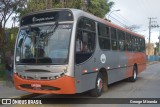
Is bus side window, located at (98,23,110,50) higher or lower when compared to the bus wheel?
higher

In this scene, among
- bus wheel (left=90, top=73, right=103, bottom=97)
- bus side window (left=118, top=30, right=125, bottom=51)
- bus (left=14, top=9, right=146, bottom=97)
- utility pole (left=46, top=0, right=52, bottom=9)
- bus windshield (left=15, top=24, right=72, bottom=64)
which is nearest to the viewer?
bus (left=14, top=9, right=146, bottom=97)

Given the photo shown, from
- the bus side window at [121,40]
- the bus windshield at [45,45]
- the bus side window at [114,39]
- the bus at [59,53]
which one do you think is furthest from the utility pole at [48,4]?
the bus windshield at [45,45]

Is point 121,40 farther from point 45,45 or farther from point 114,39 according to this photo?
point 45,45

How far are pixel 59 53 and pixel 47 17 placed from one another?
4.75 ft

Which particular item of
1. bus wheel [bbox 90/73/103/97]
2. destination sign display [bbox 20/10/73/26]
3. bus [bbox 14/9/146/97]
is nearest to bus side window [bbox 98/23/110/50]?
bus [bbox 14/9/146/97]

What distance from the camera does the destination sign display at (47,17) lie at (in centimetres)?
1050

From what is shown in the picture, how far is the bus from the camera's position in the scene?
9977mm

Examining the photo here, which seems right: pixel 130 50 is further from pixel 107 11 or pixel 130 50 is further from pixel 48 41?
pixel 107 11

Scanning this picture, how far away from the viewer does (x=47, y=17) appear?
1072cm

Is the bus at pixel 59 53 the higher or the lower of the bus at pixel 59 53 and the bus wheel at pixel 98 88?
the higher

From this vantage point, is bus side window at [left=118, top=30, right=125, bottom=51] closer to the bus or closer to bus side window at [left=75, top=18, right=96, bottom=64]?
the bus

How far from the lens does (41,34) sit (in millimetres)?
10555

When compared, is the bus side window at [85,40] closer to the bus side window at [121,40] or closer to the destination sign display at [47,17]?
the destination sign display at [47,17]

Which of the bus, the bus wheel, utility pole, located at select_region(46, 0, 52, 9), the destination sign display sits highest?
utility pole, located at select_region(46, 0, 52, 9)
